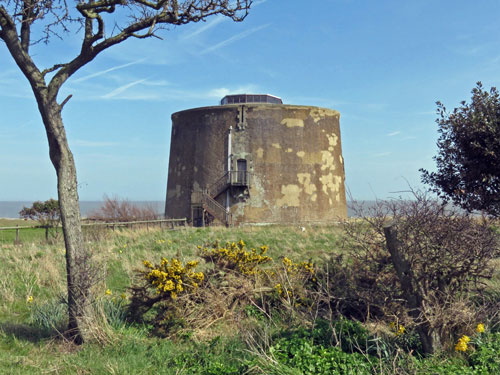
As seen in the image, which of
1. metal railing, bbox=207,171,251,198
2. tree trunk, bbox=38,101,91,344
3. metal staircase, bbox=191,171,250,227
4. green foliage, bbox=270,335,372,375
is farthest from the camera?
metal railing, bbox=207,171,251,198

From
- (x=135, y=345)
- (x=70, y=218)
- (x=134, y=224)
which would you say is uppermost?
(x=70, y=218)

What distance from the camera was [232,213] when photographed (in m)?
26.6

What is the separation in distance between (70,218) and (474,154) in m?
8.34

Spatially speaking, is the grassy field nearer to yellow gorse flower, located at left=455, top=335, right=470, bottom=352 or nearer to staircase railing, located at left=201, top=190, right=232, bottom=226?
yellow gorse flower, located at left=455, top=335, right=470, bottom=352

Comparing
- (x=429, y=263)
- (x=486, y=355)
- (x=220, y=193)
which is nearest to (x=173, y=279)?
(x=429, y=263)

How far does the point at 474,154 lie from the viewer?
34.6 ft

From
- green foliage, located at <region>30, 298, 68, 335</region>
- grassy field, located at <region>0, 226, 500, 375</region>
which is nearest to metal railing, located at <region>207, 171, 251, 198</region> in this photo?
grassy field, located at <region>0, 226, 500, 375</region>

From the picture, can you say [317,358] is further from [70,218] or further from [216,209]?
[216,209]

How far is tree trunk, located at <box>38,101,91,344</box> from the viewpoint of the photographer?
6.96m

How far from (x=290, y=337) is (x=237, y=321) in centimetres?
123

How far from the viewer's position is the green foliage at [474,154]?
10211 mm

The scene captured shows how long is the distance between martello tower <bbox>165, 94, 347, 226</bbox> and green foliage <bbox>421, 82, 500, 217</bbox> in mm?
15457

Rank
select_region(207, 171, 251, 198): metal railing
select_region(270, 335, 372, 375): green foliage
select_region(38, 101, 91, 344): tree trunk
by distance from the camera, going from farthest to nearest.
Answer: select_region(207, 171, 251, 198): metal railing, select_region(38, 101, 91, 344): tree trunk, select_region(270, 335, 372, 375): green foliage

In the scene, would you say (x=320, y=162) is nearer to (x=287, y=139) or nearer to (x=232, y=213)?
(x=287, y=139)
